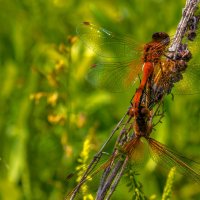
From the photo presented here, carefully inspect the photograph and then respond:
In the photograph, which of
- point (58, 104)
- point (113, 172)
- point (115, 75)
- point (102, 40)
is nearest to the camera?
point (113, 172)

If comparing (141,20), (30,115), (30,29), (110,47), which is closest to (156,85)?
(110,47)

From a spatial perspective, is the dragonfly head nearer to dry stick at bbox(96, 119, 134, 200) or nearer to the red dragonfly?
the red dragonfly

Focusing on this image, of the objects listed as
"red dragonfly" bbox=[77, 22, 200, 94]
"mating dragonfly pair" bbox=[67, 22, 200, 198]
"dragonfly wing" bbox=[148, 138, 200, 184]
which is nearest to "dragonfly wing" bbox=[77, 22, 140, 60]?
"red dragonfly" bbox=[77, 22, 200, 94]

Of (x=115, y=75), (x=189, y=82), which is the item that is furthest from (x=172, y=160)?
(x=115, y=75)

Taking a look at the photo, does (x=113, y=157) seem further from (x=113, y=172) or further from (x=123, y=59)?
(x=123, y=59)

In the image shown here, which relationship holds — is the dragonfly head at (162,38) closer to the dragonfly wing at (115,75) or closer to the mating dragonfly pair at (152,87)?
the mating dragonfly pair at (152,87)
